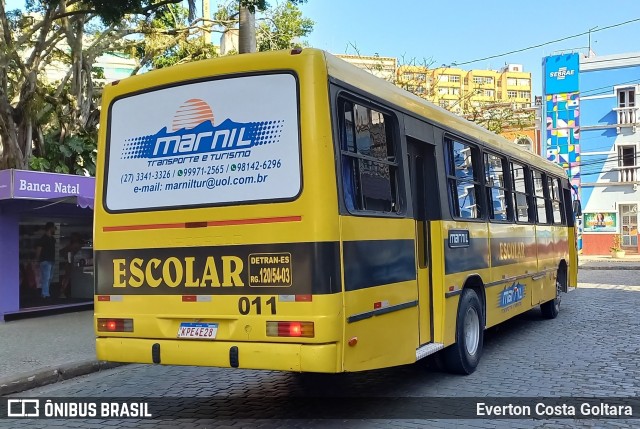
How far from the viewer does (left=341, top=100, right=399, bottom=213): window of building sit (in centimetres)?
531

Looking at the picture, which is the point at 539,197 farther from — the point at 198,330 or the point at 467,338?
the point at 198,330

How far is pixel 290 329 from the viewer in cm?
495

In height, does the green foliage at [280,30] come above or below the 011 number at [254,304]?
above

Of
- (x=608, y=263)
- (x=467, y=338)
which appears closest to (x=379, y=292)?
(x=467, y=338)

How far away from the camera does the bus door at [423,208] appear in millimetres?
6469

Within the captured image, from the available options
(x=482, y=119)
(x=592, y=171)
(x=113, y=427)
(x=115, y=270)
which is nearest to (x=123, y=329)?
(x=115, y=270)

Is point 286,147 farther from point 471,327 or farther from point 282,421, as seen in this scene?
point 471,327

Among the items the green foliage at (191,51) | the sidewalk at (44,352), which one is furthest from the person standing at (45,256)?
the green foliage at (191,51)

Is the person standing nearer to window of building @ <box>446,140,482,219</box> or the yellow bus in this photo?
the yellow bus

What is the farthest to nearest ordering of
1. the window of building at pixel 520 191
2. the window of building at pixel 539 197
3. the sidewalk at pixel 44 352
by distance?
the window of building at pixel 539 197 → the window of building at pixel 520 191 → the sidewalk at pixel 44 352

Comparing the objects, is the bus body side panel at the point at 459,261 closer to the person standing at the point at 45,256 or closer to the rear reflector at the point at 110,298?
the rear reflector at the point at 110,298

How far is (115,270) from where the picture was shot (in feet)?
19.0

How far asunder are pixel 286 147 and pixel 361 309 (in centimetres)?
142

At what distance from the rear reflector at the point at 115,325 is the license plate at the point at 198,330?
0.54 metres
